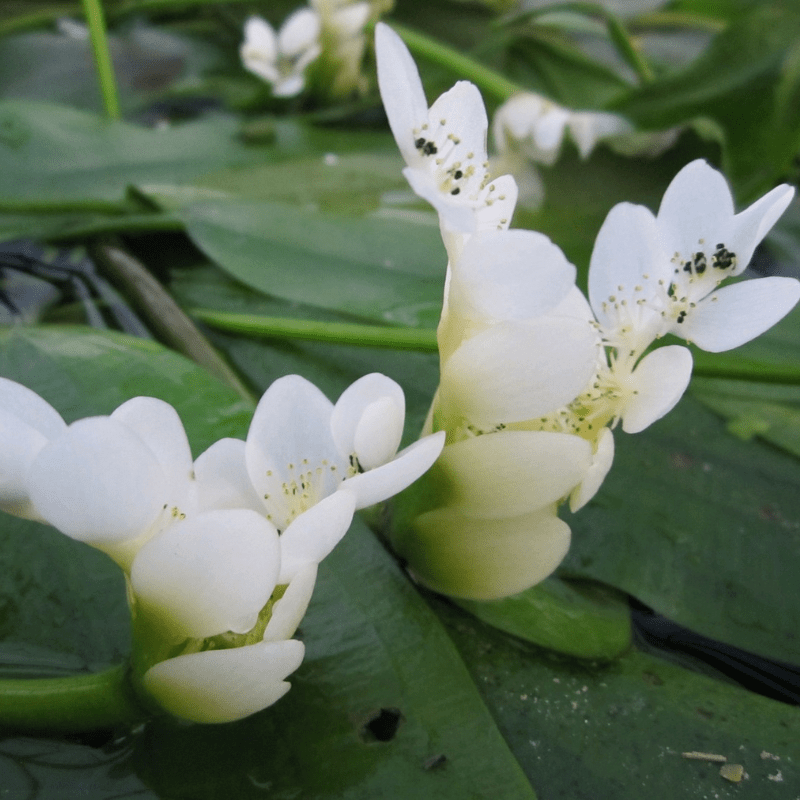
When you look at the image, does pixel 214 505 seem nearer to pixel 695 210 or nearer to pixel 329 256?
pixel 695 210

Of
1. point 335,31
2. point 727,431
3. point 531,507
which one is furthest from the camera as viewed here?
point 335,31

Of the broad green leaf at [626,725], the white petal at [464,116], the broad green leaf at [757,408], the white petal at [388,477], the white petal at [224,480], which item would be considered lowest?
the broad green leaf at [626,725]

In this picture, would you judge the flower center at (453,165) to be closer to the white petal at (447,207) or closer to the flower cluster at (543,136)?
the white petal at (447,207)

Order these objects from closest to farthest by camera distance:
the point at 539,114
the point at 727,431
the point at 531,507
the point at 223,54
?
the point at 531,507 < the point at 727,431 < the point at 539,114 < the point at 223,54

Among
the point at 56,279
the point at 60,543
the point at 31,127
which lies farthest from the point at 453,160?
the point at 31,127

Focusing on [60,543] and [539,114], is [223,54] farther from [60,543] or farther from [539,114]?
[60,543]

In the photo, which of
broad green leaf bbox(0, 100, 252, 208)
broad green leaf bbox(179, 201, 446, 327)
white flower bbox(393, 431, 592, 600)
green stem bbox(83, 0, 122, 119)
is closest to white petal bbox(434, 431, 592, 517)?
white flower bbox(393, 431, 592, 600)

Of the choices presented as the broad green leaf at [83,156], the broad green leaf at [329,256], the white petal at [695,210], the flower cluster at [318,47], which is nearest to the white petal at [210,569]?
the white petal at [695,210]
